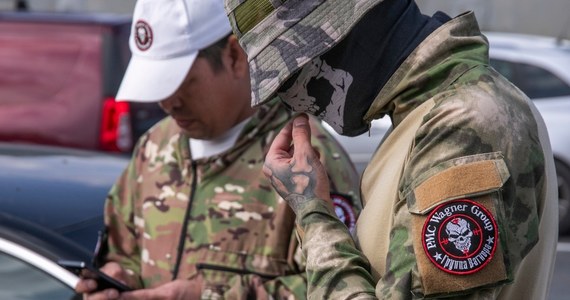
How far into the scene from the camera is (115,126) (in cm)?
765

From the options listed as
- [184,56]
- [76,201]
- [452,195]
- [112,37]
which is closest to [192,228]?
[184,56]

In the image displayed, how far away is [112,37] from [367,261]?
5.93 metres

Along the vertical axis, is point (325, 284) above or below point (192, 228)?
above

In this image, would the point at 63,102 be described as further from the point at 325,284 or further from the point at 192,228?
the point at 325,284

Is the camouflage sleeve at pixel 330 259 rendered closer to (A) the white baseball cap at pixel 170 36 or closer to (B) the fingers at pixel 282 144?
(B) the fingers at pixel 282 144

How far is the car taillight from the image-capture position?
7609 millimetres

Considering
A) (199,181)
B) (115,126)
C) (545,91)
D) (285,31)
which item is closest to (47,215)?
(199,181)

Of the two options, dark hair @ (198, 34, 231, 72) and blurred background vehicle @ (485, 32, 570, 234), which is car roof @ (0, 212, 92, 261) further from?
blurred background vehicle @ (485, 32, 570, 234)

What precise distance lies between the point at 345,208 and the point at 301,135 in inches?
26.4

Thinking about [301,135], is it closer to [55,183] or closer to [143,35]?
[143,35]

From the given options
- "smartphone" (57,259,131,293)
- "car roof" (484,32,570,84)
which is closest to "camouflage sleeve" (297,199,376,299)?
"smartphone" (57,259,131,293)

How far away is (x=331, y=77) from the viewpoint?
1974mm

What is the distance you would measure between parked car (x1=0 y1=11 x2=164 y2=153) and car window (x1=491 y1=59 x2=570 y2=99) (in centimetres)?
374

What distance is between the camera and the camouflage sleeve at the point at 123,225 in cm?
306
